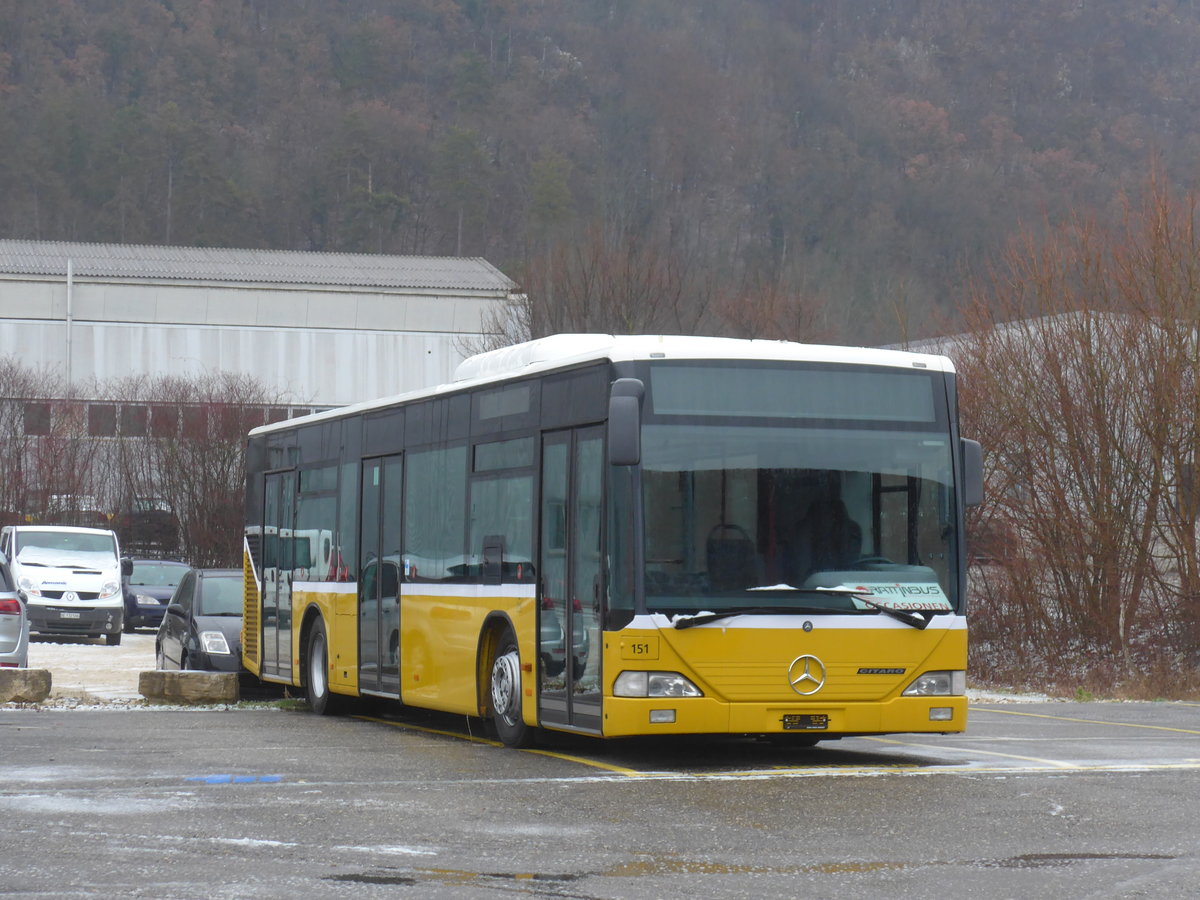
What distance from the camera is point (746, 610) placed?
40.4 feet

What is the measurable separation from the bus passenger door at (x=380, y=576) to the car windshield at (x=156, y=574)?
25390 millimetres

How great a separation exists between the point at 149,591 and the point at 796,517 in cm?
3066

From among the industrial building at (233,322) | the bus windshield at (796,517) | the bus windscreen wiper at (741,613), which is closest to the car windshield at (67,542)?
the industrial building at (233,322)

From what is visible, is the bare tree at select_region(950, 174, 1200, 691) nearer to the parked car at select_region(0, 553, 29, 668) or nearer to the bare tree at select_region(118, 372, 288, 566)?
the parked car at select_region(0, 553, 29, 668)

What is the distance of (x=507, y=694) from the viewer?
13.8 meters

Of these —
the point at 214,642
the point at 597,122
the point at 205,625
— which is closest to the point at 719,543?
the point at 214,642

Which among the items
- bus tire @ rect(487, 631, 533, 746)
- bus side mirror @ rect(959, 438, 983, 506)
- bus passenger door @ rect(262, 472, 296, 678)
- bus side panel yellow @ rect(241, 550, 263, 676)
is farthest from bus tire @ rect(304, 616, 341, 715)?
bus side mirror @ rect(959, 438, 983, 506)

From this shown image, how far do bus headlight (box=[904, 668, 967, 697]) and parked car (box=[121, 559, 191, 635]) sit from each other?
29.3 m

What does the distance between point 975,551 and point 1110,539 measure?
7.97 ft

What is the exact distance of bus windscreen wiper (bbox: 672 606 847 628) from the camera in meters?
12.2

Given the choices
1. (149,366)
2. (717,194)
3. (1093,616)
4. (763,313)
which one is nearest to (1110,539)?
(1093,616)

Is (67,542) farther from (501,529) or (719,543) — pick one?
(719,543)

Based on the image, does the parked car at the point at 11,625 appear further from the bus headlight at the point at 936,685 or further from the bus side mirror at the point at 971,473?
the bus side mirror at the point at 971,473

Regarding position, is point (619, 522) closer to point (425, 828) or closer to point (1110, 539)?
point (425, 828)
